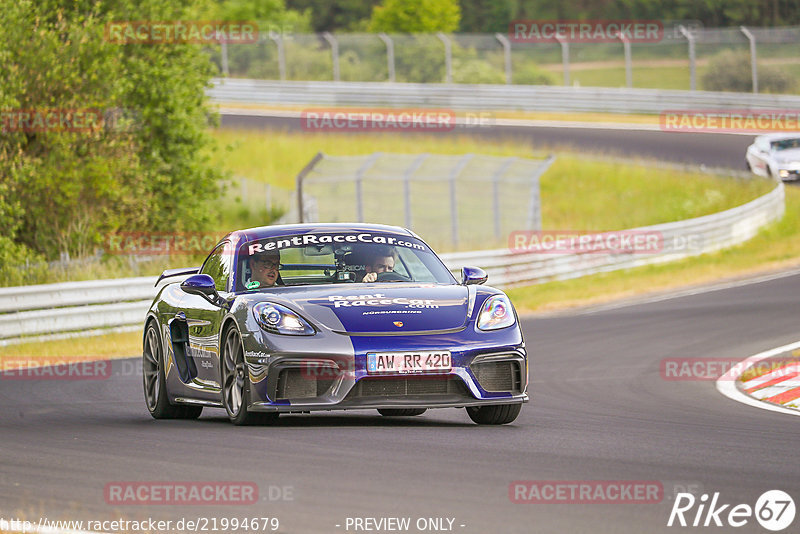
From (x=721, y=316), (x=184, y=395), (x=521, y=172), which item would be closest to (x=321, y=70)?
(x=521, y=172)

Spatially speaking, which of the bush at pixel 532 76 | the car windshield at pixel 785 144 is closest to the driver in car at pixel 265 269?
the car windshield at pixel 785 144

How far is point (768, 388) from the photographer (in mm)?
11367

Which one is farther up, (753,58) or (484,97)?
(753,58)

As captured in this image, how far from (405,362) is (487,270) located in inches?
632

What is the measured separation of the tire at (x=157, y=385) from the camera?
32.8 ft

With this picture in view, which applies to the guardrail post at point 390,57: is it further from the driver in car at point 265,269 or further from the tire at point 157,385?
the driver in car at point 265,269

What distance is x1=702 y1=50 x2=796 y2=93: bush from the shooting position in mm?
43000
